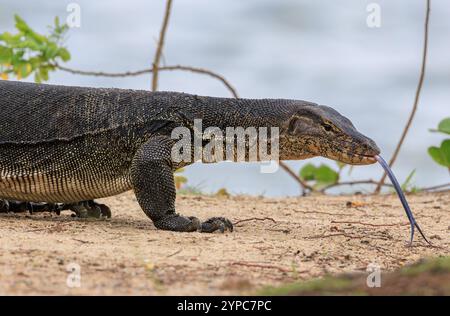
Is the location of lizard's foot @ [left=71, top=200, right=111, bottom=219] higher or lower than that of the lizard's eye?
lower

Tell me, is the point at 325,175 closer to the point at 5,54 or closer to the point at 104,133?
the point at 5,54

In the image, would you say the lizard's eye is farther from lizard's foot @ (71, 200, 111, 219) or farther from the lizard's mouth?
lizard's foot @ (71, 200, 111, 219)

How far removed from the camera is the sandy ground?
4492 millimetres

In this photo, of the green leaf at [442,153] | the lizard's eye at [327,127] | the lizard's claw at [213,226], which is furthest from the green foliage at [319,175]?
the lizard's claw at [213,226]

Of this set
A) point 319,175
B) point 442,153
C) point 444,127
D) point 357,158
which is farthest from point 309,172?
point 357,158

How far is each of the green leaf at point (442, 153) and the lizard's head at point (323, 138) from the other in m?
3.85

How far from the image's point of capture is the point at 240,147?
6.84 metres

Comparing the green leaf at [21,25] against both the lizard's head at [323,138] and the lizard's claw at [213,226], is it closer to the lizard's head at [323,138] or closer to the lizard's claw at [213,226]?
the lizard's head at [323,138]

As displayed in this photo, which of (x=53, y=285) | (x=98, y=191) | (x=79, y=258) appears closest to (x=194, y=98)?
(x=98, y=191)

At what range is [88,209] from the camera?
730 cm

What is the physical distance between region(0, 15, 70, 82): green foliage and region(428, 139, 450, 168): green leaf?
4568mm

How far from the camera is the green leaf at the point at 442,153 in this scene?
10.3 metres

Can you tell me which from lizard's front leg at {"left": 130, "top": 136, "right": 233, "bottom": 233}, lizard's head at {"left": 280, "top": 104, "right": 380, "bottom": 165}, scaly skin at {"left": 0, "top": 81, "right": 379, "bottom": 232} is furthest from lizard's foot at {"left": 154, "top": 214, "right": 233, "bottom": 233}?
lizard's head at {"left": 280, "top": 104, "right": 380, "bottom": 165}
